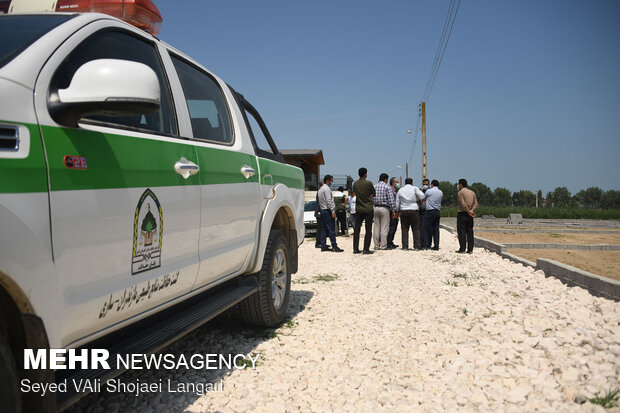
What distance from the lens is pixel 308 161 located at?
43.3 metres

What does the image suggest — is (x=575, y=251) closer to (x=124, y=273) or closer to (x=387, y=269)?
(x=387, y=269)

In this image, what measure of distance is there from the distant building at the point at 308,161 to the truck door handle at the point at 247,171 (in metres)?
31.0

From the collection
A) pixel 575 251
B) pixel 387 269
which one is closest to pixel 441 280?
pixel 387 269

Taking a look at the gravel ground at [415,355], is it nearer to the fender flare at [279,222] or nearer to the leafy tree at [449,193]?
the fender flare at [279,222]

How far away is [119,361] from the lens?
201 cm

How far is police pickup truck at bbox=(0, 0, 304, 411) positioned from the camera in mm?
1540

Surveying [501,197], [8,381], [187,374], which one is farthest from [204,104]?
[501,197]

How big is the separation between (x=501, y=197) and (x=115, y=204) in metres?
141

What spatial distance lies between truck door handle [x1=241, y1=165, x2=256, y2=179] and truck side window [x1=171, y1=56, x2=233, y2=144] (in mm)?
235

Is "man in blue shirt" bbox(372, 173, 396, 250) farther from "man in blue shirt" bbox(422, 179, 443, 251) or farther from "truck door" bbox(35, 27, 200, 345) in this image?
"truck door" bbox(35, 27, 200, 345)

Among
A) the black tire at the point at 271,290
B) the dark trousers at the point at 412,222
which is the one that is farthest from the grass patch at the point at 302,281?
the dark trousers at the point at 412,222

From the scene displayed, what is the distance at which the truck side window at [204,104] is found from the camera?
3.06 m

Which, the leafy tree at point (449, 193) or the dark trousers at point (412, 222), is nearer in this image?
the dark trousers at point (412, 222)

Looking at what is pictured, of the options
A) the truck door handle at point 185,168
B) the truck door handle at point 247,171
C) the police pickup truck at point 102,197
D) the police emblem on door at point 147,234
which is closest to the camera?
the police pickup truck at point 102,197
